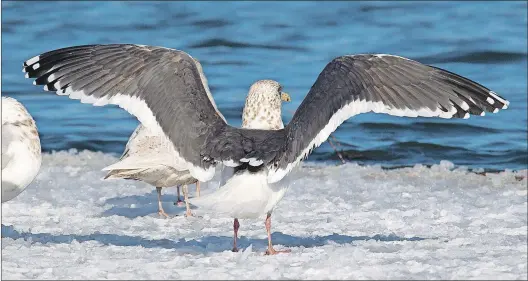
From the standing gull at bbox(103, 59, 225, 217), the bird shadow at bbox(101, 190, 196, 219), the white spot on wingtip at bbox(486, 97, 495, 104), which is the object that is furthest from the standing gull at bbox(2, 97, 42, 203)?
the white spot on wingtip at bbox(486, 97, 495, 104)

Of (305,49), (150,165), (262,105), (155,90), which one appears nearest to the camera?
(155,90)

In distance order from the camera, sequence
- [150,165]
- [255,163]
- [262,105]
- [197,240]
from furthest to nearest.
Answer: [150,165], [197,240], [262,105], [255,163]

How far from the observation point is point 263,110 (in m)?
6.68

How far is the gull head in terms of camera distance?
666 cm

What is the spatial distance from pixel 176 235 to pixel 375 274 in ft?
6.16

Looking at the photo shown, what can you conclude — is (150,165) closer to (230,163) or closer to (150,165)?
(150,165)

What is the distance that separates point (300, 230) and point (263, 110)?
3.76 ft

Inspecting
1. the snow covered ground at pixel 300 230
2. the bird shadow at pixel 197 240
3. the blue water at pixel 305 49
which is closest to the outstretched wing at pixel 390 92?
the snow covered ground at pixel 300 230

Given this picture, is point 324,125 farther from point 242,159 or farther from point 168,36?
point 168,36

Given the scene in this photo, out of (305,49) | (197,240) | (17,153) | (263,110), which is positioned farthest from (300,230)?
(305,49)

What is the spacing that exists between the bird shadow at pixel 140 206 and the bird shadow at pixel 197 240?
35.8 inches

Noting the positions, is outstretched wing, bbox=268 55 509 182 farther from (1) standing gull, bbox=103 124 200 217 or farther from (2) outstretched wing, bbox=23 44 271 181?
(1) standing gull, bbox=103 124 200 217

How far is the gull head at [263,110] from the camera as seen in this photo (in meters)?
6.66

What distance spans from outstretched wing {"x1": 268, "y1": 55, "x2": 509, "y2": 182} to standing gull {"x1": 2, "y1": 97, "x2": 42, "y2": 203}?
157cm
